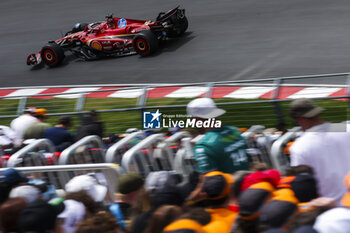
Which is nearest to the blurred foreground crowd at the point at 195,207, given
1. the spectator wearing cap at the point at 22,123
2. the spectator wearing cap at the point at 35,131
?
the spectator wearing cap at the point at 35,131

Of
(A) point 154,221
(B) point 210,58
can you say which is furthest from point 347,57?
(A) point 154,221

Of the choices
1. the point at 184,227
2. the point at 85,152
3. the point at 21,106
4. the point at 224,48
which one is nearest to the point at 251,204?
the point at 184,227

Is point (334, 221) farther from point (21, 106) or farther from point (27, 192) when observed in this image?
point (21, 106)

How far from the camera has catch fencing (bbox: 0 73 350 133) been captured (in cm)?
853

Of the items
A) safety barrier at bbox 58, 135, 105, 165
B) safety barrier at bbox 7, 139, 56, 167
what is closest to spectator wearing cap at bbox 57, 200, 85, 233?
safety barrier at bbox 58, 135, 105, 165

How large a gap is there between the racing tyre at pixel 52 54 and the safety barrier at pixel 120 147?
374 inches

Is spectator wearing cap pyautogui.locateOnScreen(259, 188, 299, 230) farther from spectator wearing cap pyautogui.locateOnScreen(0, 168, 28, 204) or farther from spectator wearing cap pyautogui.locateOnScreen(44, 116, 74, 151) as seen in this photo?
spectator wearing cap pyautogui.locateOnScreen(44, 116, 74, 151)

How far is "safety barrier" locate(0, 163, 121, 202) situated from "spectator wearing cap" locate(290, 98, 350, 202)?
6.74 feet

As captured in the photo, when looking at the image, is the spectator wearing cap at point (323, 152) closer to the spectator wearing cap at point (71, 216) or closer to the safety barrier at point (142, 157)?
the spectator wearing cap at point (71, 216)

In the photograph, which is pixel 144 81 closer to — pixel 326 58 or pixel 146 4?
pixel 326 58

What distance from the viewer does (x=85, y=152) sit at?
23.6 feet

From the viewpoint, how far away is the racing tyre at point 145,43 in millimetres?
15065

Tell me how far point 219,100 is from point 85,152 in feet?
17.0

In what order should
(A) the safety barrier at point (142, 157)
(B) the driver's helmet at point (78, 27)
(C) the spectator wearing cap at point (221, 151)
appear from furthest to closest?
(B) the driver's helmet at point (78, 27) < (A) the safety barrier at point (142, 157) < (C) the spectator wearing cap at point (221, 151)
